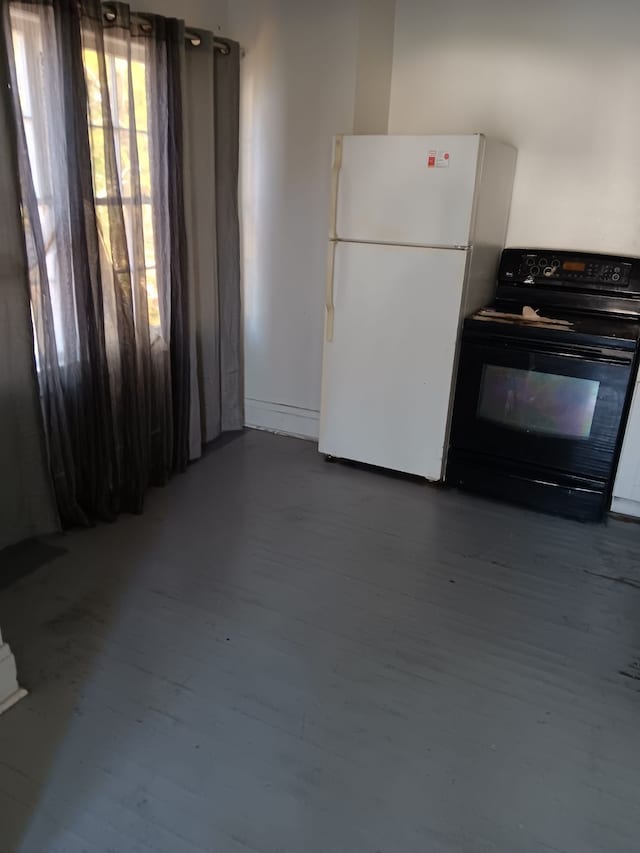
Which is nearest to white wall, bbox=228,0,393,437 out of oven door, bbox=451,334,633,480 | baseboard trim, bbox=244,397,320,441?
baseboard trim, bbox=244,397,320,441

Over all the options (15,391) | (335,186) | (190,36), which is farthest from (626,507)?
(190,36)

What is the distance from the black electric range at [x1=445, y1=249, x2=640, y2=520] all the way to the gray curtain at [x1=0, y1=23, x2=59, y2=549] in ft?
5.84

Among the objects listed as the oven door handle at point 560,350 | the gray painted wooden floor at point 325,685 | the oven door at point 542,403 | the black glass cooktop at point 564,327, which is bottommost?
the gray painted wooden floor at point 325,685

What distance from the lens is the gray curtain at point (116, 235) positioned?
2287 millimetres

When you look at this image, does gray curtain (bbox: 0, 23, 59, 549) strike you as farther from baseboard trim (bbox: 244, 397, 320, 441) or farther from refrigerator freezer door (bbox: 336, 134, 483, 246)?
baseboard trim (bbox: 244, 397, 320, 441)

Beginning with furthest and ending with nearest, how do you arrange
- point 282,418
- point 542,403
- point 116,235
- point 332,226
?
point 282,418, point 332,226, point 542,403, point 116,235

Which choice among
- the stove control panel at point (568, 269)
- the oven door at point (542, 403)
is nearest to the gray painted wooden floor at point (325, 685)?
the oven door at point (542, 403)

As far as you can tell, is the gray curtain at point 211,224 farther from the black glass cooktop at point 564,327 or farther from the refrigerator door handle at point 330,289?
the black glass cooktop at point 564,327

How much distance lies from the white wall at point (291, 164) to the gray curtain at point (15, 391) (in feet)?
5.08

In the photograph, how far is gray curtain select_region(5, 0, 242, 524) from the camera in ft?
7.50

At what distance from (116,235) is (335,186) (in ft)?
3.30

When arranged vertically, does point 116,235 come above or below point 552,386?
above

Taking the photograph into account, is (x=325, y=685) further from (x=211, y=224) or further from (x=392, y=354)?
(x=211, y=224)

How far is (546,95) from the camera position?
3.13m
